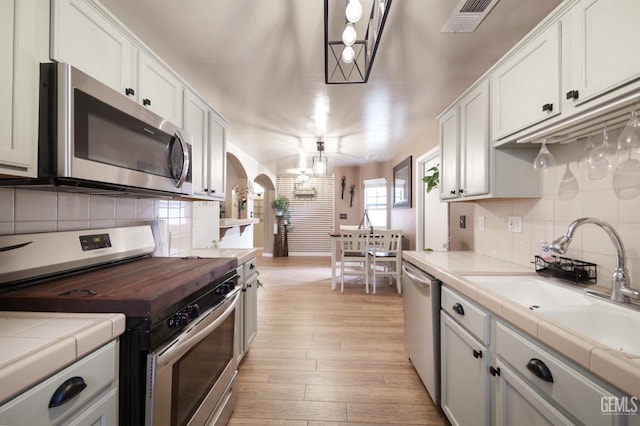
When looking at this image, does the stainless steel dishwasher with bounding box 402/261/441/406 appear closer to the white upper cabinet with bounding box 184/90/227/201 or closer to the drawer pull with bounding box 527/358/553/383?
the drawer pull with bounding box 527/358/553/383

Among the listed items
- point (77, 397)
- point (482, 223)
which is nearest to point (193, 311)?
point (77, 397)

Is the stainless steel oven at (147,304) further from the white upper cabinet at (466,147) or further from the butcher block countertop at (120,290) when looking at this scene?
the white upper cabinet at (466,147)

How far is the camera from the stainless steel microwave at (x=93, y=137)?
0.93 metres

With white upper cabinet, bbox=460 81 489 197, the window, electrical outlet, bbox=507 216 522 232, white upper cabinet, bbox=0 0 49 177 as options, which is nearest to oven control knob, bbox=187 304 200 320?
white upper cabinet, bbox=0 0 49 177

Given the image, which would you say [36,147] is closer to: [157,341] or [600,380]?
[157,341]

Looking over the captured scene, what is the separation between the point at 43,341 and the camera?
0.66 metres

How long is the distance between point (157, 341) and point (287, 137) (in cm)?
361

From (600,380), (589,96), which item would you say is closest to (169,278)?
(600,380)

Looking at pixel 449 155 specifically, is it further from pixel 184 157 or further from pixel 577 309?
pixel 184 157

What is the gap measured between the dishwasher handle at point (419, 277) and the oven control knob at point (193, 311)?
131cm

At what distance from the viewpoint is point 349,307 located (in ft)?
11.2

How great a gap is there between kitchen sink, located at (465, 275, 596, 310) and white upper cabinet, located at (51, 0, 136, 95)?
1.99 meters

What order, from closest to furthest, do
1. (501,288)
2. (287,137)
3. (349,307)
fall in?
(501,288)
(349,307)
(287,137)

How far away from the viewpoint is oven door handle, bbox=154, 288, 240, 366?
2.99 ft
